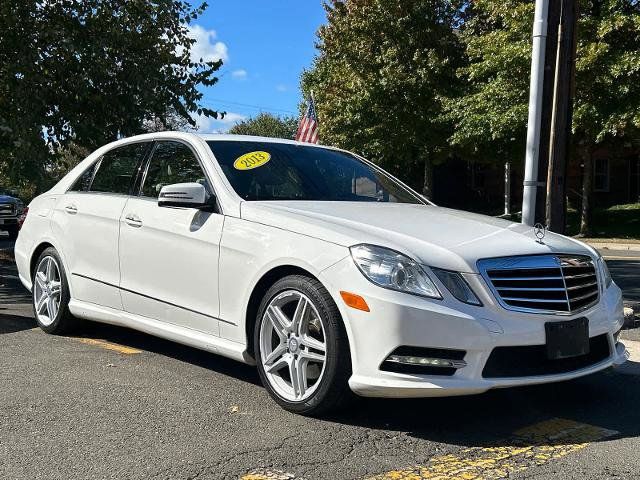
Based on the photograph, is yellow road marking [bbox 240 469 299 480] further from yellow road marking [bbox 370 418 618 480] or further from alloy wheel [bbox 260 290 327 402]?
alloy wheel [bbox 260 290 327 402]

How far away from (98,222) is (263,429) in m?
2.48

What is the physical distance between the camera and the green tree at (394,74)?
25375 mm

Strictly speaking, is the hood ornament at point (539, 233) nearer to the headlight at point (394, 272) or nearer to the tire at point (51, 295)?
the headlight at point (394, 272)

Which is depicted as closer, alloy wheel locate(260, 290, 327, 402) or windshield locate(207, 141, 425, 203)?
alloy wheel locate(260, 290, 327, 402)

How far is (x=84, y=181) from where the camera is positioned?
601 centimetres

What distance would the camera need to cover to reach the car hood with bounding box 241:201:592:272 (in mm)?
3658

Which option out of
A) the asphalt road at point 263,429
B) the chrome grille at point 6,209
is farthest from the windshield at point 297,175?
the chrome grille at point 6,209

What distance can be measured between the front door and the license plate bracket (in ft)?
6.42

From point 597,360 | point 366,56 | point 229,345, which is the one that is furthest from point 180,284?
point 366,56

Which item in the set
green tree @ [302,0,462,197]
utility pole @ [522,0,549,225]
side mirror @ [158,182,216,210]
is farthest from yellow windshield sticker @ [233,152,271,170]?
green tree @ [302,0,462,197]

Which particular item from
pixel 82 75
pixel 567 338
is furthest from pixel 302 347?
pixel 82 75

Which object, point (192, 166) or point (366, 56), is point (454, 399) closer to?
point (192, 166)

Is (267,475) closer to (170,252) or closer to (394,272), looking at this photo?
(394,272)

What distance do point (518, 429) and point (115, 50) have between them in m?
9.54
